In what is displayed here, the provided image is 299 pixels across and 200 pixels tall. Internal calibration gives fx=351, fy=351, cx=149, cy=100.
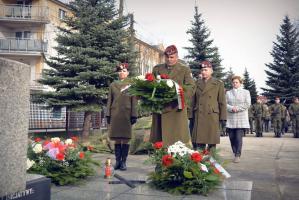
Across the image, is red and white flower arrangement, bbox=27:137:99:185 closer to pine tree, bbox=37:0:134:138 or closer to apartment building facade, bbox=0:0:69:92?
pine tree, bbox=37:0:134:138

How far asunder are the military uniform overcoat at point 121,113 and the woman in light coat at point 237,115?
2.79 metres

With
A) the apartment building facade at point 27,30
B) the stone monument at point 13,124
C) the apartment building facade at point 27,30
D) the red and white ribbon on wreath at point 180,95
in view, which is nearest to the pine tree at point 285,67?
the apartment building facade at point 27,30

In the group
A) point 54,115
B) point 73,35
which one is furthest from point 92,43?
point 54,115

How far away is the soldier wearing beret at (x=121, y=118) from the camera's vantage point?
6.99 meters

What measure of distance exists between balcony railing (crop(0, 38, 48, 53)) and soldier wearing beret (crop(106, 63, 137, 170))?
2715 cm

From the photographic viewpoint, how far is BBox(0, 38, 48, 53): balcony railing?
32.2 metres

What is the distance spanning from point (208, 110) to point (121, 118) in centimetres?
173

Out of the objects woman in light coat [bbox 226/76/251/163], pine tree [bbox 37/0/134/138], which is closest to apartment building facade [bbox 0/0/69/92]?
pine tree [bbox 37/0/134/138]

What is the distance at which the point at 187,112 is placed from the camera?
23.0 ft

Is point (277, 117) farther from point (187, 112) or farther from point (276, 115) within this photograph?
point (187, 112)

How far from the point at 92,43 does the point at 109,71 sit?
69.9 inches

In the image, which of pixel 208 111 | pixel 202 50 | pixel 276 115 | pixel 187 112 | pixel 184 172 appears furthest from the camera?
pixel 202 50

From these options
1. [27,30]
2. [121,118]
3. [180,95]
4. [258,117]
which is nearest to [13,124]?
[180,95]

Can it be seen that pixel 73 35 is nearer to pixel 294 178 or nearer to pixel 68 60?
pixel 68 60
